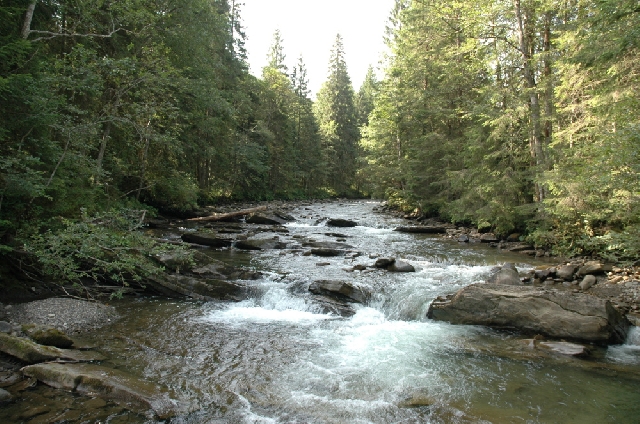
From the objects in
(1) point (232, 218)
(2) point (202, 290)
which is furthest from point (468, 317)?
(1) point (232, 218)

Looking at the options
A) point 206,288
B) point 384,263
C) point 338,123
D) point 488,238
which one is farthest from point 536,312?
point 338,123

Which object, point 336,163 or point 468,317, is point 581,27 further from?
point 336,163

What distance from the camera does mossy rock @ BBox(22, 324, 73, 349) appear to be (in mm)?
5520

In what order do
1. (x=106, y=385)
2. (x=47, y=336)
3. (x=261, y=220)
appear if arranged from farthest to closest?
(x=261, y=220)
(x=47, y=336)
(x=106, y=385)

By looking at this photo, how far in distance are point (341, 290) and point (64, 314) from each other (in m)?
5.83

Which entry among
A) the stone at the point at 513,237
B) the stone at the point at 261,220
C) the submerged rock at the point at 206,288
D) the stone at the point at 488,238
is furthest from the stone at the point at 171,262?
the stone at the point at 513,237

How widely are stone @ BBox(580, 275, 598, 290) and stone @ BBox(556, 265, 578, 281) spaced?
1.39ft

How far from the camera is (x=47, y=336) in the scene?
5.56m

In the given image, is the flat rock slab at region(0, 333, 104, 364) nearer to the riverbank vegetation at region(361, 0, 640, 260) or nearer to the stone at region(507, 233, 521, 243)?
the riverbank vegetation at region(361, 0, 640, 260)

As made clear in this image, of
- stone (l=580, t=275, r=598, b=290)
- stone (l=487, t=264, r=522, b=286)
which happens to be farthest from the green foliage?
stone (l=580, t=275, r=598, b=290)

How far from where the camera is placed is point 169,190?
1861 centimetres

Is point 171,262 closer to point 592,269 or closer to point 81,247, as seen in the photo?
point 81,247

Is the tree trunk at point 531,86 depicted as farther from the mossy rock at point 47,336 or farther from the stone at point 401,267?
the mossy rock at point 47,336

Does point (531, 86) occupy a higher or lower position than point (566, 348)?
higher
